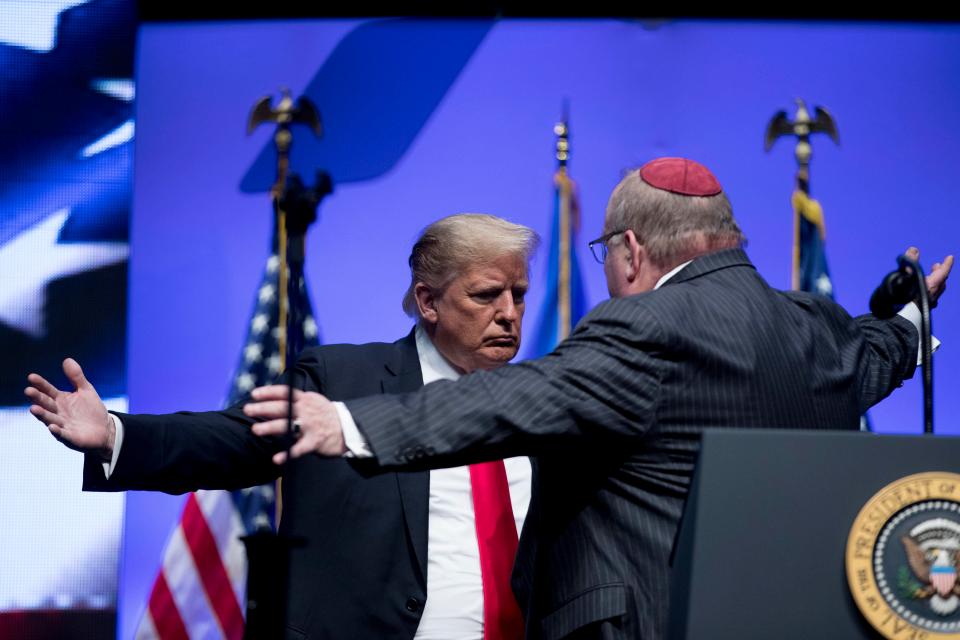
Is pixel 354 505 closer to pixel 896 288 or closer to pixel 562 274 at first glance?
pixel 896 288

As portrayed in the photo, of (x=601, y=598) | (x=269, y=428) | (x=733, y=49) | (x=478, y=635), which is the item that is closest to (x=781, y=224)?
(x=733, y=49)

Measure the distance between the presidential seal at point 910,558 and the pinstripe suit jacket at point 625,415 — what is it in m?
0.40

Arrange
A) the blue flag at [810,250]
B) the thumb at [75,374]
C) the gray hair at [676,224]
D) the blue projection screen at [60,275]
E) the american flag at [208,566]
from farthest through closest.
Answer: the blue flag at [810,250], the american flag at [208,566], the blue projection screen at [60,275], the thumb at [75,374], the gray hair at [676,224]

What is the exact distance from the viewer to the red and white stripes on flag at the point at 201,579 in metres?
4.31

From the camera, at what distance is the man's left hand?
5.74 feet

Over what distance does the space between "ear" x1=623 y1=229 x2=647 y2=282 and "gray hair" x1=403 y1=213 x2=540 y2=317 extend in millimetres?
709

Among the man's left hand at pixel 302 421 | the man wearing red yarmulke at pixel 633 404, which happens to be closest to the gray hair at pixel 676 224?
the man wearing red yarmulke at pixel 633 404

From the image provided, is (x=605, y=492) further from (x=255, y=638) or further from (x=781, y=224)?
(x=781, y=224)

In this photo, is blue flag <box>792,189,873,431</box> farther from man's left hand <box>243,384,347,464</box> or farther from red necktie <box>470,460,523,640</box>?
man's left hand <box>243,384,347,464</box>

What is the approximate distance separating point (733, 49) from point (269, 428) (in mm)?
3875

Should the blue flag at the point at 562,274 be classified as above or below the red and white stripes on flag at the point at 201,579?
above

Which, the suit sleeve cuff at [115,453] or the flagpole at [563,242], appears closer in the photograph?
the suit sleeve cuff at [115,453]

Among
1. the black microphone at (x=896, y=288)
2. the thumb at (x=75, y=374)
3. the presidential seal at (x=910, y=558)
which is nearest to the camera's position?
the presidential seal at (x=910, y=558)

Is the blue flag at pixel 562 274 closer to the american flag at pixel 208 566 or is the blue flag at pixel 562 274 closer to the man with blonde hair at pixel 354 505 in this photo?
the american flag at pixel 208 566
